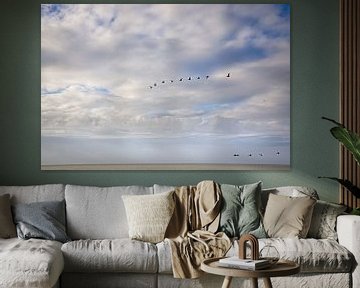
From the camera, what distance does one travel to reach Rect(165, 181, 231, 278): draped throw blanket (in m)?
5.87

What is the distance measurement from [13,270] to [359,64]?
368 cm

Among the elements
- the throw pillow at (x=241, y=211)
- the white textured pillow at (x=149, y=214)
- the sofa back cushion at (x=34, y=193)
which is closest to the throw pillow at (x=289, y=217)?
the throw pillow at (x=241, y=211)

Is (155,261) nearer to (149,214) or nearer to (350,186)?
(149,214)

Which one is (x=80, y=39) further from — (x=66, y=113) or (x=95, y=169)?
(x=95, y=169)

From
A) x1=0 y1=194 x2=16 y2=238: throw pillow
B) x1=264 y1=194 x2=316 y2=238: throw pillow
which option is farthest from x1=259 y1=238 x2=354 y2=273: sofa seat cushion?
x1=0 y1=194 x2=16 y2=238: throw pillow

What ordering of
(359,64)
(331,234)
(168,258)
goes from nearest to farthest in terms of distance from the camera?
(168,258) → (331,234) → (359,64)

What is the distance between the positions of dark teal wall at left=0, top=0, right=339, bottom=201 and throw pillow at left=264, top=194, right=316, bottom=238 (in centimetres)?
67

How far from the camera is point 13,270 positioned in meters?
5.25

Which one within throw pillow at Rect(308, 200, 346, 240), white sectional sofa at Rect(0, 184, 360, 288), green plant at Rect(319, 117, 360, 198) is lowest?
white sectional sofa at Rect(0, 184, 360, 288)

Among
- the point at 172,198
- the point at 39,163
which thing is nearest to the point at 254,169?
the point at 172,198

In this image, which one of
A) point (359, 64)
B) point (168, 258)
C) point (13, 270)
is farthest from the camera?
point (359, 64)

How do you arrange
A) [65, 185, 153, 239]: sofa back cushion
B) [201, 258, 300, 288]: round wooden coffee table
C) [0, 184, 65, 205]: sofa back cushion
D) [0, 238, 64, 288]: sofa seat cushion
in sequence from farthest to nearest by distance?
[0, 184, 65, 205]: sofa back cushion, [65, 185, 153, 239]: sofa back cushion, [0, 238, 64, 288]: sofa seat cushion, [201, 258, 300, 288]: round wooden coffee table

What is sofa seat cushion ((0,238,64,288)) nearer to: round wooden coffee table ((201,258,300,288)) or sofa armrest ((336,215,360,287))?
round wooden coffee table ((201,258,300,288))

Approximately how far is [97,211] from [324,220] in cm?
192
